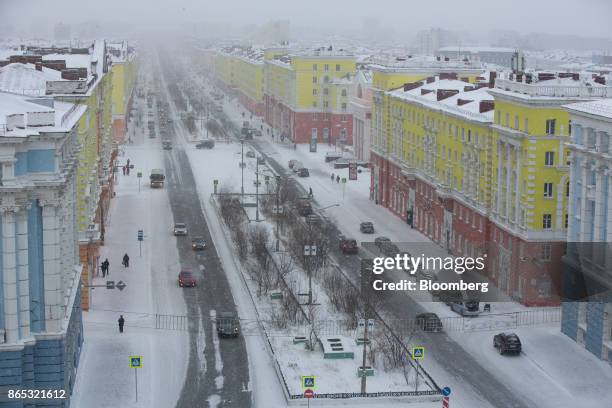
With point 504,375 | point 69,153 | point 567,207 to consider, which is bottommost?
point 504,375

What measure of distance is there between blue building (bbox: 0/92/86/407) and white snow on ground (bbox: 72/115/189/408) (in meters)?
3.05

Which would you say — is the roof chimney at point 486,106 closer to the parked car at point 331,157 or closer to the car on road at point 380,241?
the car on road at point 380,241

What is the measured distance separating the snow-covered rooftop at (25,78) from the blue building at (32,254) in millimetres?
16329

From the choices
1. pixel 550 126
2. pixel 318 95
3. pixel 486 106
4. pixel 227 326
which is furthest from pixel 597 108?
pixel 318 95

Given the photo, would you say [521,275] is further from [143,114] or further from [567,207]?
[143,114]

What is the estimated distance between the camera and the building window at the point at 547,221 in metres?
50.2

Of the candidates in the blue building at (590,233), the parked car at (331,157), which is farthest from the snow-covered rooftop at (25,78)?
the parked car at (331,157)

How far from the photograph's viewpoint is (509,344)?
137 feet

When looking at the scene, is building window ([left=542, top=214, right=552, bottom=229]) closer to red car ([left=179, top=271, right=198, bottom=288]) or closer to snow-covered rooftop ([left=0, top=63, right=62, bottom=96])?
red car ([left=179, top=271, right=198, bottom=288])

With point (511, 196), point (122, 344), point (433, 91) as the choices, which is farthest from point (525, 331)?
point (433, 91)

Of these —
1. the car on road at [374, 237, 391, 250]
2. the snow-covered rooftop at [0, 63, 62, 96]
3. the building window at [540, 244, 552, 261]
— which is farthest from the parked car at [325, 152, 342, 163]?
the building window at [540, 244, 552, 261]

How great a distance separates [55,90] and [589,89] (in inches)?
942

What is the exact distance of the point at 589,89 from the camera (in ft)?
163

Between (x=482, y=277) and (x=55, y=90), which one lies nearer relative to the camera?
(x=55, y=90)
